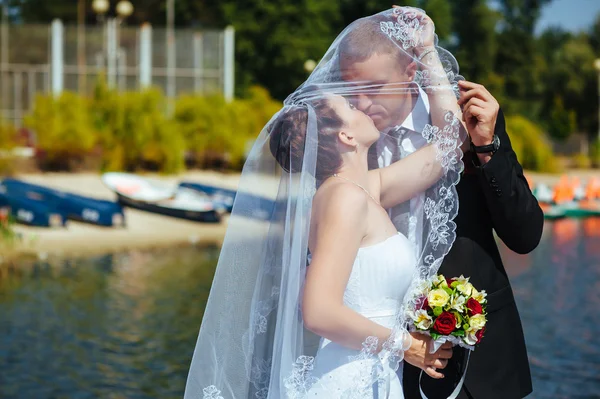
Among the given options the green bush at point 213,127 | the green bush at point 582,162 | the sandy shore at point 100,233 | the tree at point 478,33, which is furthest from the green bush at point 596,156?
the sandy shore at point 100,233

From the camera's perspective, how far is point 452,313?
269cm

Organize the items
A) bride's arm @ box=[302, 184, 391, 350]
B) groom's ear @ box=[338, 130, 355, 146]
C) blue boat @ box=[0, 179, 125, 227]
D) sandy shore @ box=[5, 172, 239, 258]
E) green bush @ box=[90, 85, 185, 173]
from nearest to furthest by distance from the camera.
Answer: bride's arm @ box=[302, 184, 391, 350] → groom's ear @ box=[338, 130, 355, 146] → sandy shore @ box=[5, 172, 239, 258] → blue boat @ box=[0, 179, 125, 227] → green bush @ box=[90, 85, 185, 173]

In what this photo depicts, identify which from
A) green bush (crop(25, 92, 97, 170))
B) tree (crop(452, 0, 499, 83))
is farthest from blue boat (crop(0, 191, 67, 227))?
tree (crop(452, 0, 499, 83))

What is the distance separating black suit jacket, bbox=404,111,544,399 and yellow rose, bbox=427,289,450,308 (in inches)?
7.1

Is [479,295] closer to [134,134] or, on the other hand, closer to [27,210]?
[27,210]

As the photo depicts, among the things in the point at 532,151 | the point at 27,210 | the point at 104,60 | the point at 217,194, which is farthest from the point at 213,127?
the point at 532,151

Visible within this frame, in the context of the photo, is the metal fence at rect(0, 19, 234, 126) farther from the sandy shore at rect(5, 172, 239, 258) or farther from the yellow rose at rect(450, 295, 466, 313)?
the yellow rose at rect(450, 295, 466, 313)

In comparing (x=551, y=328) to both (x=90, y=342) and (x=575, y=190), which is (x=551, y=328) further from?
(x=575, y=190)

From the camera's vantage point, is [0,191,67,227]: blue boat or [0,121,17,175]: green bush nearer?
[0,191,67,227]: blue boat

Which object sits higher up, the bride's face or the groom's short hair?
the groom's short hair

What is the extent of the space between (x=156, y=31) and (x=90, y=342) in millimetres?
23924

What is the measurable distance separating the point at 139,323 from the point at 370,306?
908cm

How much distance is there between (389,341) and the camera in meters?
2.81

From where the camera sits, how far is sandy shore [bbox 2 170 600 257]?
18.4 m
